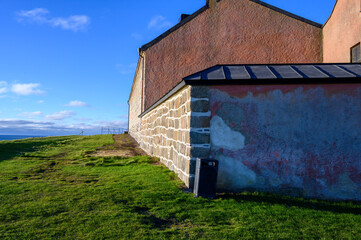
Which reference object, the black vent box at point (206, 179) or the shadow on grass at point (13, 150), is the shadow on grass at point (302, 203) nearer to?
the black vent box at point (206, 179)

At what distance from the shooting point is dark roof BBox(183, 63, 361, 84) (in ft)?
18.4

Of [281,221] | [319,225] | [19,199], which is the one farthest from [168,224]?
[19,199]

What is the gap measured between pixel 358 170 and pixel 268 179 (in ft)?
5.99

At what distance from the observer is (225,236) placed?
3.65 meters

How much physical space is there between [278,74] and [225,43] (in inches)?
421

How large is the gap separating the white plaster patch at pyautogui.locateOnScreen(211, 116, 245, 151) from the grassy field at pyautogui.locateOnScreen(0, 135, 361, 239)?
3.27ft

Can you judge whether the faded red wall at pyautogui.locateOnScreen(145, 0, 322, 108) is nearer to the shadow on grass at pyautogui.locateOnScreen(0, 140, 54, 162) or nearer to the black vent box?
the shadow on grass at pyautogui.locateOnScreen(0, 140, 54, 162)

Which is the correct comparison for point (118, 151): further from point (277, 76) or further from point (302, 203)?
point (302, 203)

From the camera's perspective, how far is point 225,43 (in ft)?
52.5

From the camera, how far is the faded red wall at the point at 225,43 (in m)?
16.0

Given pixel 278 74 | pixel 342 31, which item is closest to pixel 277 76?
pixel 278 74

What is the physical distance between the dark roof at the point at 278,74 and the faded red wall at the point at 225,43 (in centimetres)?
951

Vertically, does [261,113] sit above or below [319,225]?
above

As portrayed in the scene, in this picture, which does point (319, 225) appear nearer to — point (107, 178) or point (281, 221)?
point (281, 221)
